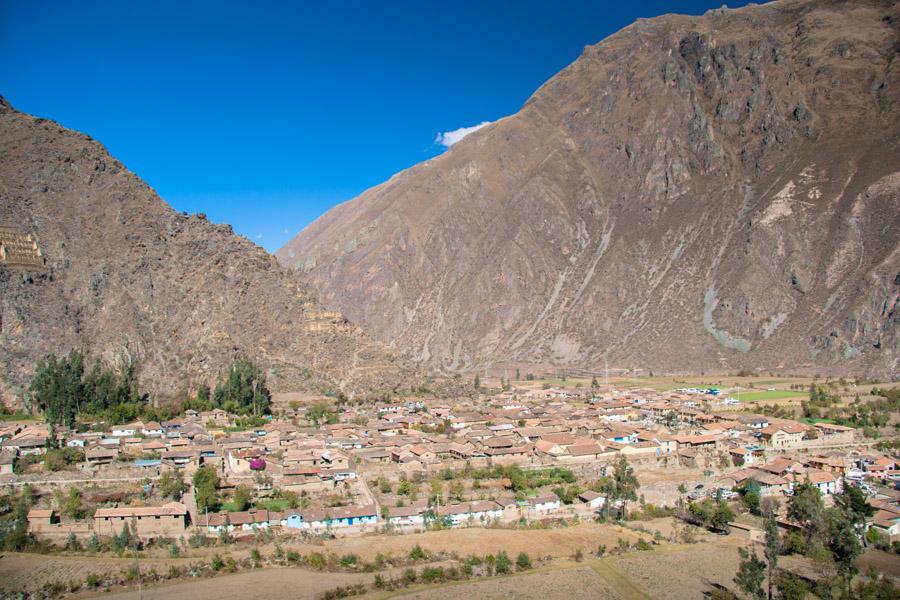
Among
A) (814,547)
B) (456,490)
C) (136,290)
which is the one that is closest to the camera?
(814,547)

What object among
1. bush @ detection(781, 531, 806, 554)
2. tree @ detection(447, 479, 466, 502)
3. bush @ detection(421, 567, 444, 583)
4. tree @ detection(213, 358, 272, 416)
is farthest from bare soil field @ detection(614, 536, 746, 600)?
tree @ detection(213, 358, 272, 416)

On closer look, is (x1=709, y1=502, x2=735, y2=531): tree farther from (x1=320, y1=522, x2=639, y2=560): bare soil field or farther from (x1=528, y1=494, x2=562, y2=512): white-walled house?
(x1=528, y1=494, x2=562, y2=512): white-walled house

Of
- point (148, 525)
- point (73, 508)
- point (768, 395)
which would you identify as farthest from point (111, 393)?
point (768, 395)

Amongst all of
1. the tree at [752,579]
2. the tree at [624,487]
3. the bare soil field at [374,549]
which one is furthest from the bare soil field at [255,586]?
the tree at [624,487]

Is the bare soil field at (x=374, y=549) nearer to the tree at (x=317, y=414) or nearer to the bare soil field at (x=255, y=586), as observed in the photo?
the bare soil field at (x=255, y=586)

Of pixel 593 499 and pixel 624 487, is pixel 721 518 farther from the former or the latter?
pixel 593 499

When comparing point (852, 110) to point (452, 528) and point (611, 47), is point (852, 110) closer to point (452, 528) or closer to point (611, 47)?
point (611, 47)
